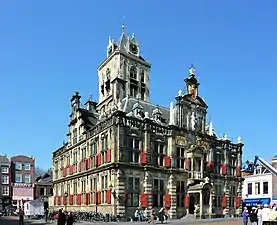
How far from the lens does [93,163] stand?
49.0 meters

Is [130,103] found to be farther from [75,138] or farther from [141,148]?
[75,138]

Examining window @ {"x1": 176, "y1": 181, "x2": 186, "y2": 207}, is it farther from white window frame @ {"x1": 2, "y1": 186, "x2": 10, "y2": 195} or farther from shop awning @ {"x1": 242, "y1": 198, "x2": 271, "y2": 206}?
white window frame @ {"x1": 2, "y1": 186, "x2": 10, "y2": 195}

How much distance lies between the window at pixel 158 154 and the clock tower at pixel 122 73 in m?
11.1

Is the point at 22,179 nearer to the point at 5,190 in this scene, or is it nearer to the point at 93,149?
the point at 5,190

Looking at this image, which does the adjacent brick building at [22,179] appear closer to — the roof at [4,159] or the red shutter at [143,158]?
the roof at [4,159]

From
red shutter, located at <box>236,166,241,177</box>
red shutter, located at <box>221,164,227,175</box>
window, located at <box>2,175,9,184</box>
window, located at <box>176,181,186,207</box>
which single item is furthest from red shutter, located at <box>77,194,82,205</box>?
window, located at <box>2,175,9,184</box>

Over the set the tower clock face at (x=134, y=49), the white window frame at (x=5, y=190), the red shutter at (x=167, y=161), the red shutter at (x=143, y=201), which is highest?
the tower clock face at (x=134, y=49)

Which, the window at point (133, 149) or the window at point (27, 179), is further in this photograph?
the window at point (27, 179)

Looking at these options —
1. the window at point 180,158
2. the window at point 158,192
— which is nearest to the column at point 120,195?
the window at point 158,192

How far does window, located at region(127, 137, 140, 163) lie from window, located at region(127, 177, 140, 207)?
2.08 metres

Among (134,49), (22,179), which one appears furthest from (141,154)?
(22,179)

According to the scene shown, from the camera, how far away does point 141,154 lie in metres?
45.0

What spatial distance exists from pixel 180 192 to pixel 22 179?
52.6m

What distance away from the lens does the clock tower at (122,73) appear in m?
57.9
